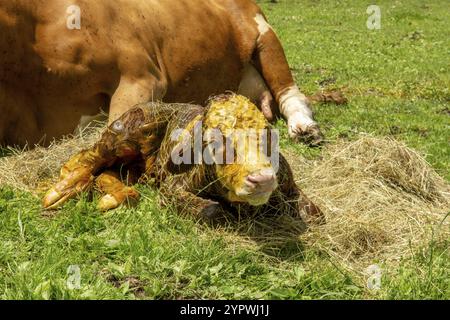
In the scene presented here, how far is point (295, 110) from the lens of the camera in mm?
7562

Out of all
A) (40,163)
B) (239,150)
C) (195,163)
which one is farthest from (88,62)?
(239,150)

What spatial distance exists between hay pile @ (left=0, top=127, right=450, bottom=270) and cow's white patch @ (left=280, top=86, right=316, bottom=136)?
939mm

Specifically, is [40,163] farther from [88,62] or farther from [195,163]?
[195,163]

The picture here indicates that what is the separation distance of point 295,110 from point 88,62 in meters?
2.45

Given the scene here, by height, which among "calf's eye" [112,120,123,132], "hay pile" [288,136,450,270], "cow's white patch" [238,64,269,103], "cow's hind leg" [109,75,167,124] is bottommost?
"cow's white patch" [238,64,269,103]

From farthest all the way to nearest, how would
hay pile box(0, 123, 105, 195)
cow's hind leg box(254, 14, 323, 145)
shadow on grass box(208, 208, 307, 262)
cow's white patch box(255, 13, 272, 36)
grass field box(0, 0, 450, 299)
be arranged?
cow's white patch box(255, 13, 272, 36), cow's hind leg box(254, 14, 323, 145), hay pile box(0, 123, 105, 195), shadow on grass box(208, 208, 307, 262), grass field box(0, 0, 450, 299)

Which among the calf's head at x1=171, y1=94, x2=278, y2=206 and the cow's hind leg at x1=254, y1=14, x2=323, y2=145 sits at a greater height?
the calf's head at x1=171, y1=94, x2=278, y2=206

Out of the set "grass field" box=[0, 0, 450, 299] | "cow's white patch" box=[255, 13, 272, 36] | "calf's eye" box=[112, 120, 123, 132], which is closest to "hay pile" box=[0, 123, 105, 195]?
"grass field" box=[0, 0, 450, 299]

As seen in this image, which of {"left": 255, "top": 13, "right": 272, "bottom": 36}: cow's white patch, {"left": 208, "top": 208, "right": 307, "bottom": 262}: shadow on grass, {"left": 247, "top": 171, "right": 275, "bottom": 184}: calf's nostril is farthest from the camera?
{"left": 255, "top": 13, "right": 272, "bottom": 36}: cow's white patch

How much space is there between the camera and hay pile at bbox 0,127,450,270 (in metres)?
4.57

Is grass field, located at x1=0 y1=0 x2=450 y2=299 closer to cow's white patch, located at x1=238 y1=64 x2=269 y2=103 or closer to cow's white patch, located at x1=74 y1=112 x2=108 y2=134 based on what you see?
cow's white patch, located at x1=74 y1=112 x2=108 y2=134

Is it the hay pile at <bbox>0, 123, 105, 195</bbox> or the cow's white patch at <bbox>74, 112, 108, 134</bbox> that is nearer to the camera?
the hay pile at <bbox>0, 123, 105, 195</bbox>

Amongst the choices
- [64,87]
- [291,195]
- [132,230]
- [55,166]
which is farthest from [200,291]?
[64,87]

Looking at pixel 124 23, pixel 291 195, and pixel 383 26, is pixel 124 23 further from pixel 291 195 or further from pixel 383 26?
pixel 383 26
